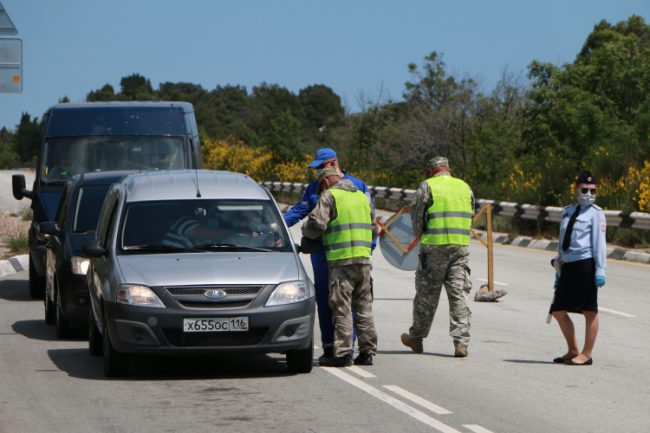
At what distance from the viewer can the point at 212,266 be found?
10.5 m

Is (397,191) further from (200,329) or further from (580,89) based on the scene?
(200,329)

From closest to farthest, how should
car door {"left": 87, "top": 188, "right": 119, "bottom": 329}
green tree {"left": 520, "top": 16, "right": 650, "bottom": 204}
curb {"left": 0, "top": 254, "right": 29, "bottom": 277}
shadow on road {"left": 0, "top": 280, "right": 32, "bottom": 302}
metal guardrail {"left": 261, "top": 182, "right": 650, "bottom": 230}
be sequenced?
car door {"left": 87, "top": 188, "right": 119, "bottom": 329}, shadow on road {"left": 0, "top": 280, "right": 32, "bottom": 302}, curb {"left": 0, "top": 254, "right": 29, "bottom": 277}, metal guardrail {"left": 261, "top": 182, "right": 650, "bottom": 230}, green tree {"left": 520, "top": 16, "right": 650, "bottom": 204}

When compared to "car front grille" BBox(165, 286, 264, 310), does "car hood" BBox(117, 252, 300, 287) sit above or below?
above

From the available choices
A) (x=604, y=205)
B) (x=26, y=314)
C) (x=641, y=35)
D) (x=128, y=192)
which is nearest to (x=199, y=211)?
(x=128, y=192)

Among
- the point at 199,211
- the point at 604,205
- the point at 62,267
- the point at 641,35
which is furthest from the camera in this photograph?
the point at 641,35

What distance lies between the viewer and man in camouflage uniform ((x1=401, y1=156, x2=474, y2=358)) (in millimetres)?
11875

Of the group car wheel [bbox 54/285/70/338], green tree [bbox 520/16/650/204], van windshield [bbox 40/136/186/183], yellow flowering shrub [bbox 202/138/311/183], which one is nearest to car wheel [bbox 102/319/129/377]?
car wheel [bbox 54/285/70/338]

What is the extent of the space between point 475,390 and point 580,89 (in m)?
31.7

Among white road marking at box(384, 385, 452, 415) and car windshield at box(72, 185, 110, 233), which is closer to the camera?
white road marking at box(384, 385, 452, 415)

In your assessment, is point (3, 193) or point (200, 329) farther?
point (3, 193)

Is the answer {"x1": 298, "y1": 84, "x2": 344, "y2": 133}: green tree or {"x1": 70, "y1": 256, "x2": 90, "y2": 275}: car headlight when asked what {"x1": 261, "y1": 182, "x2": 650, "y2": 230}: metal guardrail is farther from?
{"x1": 298, "y1": 84, "x2": 344, "y2": 133}: green tree

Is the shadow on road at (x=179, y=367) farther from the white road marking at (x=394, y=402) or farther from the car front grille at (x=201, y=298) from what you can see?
the car front grille at (x=201, y=298)

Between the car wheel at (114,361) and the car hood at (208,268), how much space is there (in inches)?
22.4

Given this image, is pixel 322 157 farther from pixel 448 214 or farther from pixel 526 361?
pixel 526 361
